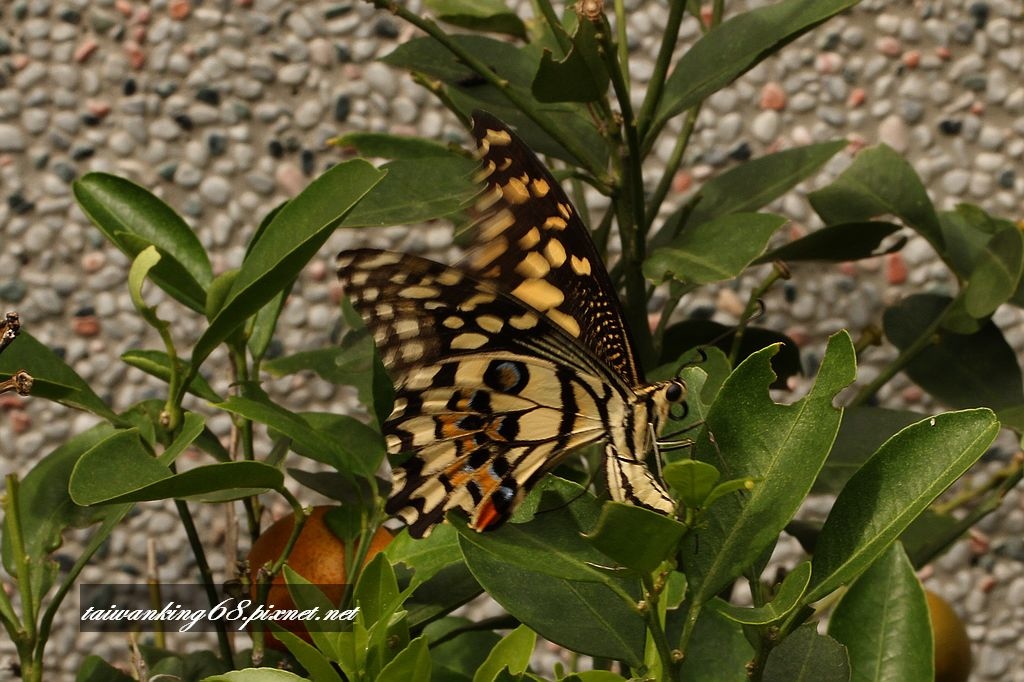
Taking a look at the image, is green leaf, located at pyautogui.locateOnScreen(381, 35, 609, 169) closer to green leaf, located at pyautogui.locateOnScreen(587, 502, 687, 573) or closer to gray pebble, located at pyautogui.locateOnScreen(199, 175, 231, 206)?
green leaf, located at pyautogui.locateOnScreen(587, 502, 687, 573)

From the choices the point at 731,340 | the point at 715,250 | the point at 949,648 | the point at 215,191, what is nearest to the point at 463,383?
the point at 715,250

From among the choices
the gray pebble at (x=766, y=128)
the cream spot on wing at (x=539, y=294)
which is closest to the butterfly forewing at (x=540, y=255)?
the cream spot on wing at (x=539, y=294)

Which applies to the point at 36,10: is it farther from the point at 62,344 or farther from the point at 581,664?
the point at 581,664

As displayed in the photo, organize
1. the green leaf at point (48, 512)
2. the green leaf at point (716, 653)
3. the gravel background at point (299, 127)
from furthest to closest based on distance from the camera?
the gravel background at point (299, 127), the green leaf at point (48, 512), the green leaf at point (716, 653)

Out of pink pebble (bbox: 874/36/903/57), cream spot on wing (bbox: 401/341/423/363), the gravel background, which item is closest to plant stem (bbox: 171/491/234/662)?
cream spot on wing (bbox: 401/341/423/363)

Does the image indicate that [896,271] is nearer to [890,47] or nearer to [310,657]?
[890,47]

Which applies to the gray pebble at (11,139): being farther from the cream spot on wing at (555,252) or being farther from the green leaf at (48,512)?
the cream spot on wing at (555,252)
